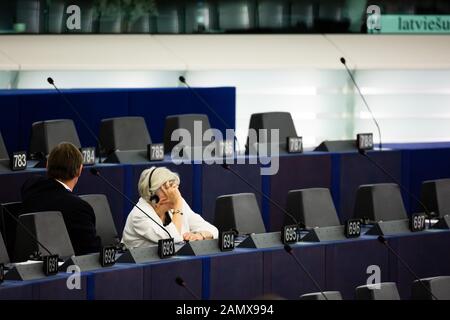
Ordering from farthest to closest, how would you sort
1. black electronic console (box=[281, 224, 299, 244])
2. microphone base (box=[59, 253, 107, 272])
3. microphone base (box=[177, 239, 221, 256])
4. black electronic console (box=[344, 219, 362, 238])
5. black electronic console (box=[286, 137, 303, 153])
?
black electronic console (box=[286, 137, 303, 153]) < black electronic console (box=[344, 219, 362, 238]) < black electronic console (box=[281, 224, 299, 244]) < microphone base (box=[177, 239, 221, 256]) < microphone base (box=[59, 253, 107, 272])

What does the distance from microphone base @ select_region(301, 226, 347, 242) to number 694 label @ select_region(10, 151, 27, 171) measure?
1.45 meters

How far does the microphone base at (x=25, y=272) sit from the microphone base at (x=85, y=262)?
138mm

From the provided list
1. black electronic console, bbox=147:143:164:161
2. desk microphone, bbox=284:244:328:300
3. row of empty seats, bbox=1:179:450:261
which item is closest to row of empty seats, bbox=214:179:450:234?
row of empty seats, bbox=1:179:450:261

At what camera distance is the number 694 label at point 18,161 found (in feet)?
24.0

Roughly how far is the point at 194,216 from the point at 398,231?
1.04 meters

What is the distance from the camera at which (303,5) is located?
12992mm

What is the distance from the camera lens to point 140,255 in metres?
6.32

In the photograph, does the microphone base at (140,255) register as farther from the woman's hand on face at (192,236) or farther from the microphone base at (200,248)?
the woman's hand on face at (192,236)

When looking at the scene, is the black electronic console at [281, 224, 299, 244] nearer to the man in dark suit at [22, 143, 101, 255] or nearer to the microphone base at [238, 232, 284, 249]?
the microphone base at [238, 232, 284, 249]

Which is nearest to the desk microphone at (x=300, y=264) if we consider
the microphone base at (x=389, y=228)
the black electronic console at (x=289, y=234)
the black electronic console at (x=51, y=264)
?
the black electronic console at (x=289, y=234)

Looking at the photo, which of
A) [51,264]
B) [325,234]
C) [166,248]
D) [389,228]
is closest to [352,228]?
[325,234]

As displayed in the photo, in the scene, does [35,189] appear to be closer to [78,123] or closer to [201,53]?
[78,123]

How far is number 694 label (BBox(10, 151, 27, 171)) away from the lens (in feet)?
24.0

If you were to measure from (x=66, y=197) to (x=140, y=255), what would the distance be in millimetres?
644
